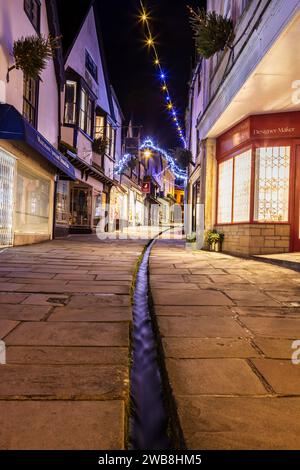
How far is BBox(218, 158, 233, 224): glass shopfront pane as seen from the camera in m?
10.8

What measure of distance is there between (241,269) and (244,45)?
463 cm

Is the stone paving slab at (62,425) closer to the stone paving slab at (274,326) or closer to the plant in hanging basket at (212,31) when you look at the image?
the stone paving slab at (274,326)

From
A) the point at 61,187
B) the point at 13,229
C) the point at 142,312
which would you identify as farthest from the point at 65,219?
the point at 142,312

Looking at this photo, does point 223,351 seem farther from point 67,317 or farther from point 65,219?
point 65,219

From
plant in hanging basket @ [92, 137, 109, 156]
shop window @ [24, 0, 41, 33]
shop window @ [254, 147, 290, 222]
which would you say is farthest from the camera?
plant in hanging basket @ [92, 137, 109, 156]

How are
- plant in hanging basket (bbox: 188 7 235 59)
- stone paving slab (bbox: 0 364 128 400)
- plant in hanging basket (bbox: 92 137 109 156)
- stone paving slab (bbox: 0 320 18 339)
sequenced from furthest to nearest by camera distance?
plant in hanging basket (bbox: 92 137 109 156), plant in hanging basket (bbox: 188 7 235 59), stone paving slab (bbox: 0 320 18 339), stone paving slab (bbox: 0 364 128 400)

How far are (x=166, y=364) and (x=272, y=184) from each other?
7.98 m

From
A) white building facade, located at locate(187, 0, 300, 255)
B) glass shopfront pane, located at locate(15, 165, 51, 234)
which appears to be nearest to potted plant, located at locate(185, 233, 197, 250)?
white building facade, located at locate(187, 0, 300, 255)

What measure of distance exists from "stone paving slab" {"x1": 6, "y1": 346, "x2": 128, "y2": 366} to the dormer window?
18.0 meters

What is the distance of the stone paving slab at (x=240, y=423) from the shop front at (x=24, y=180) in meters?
7.83

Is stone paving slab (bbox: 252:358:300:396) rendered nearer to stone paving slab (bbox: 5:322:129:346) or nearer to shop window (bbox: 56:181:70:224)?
stone paving slab (bbox: 5:322:129:346)

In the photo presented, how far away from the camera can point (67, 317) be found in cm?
335

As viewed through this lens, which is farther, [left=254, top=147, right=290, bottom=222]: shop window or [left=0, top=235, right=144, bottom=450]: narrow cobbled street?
[left=254, top=147, right=290, bottom=222]: shop window

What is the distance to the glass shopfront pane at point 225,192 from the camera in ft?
35.6
